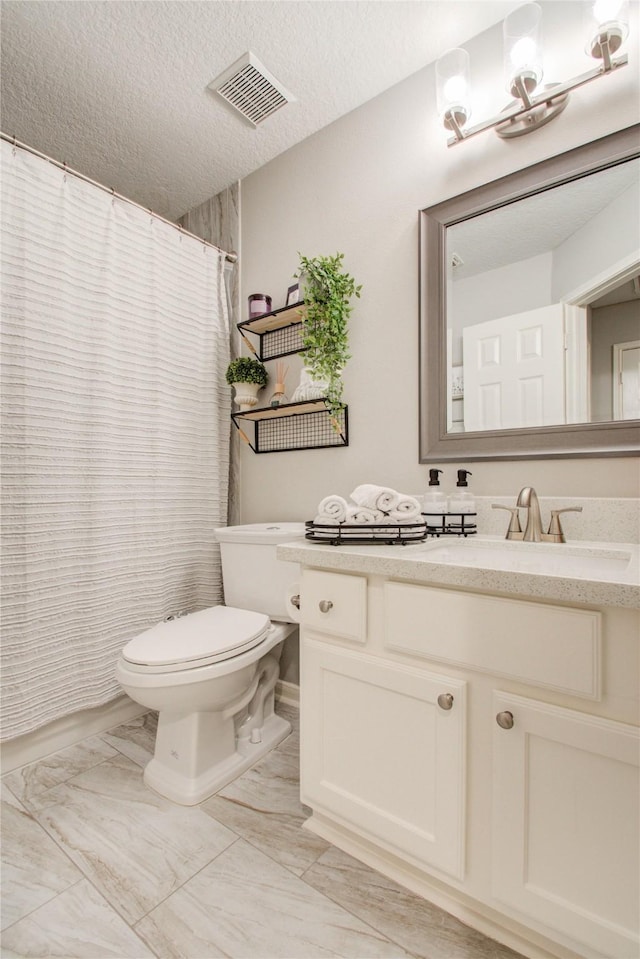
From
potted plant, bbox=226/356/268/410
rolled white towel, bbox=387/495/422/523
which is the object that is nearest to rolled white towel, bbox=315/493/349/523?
rolled white towel, bbox=387/495/422/523

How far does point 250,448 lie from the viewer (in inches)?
85.4

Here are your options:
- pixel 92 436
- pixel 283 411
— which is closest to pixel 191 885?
pixel 92 436

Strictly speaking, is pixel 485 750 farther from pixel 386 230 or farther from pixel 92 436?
pixel 386 230

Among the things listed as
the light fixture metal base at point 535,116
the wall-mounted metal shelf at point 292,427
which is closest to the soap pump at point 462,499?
the wall-mounted metal shelf at point 292,427

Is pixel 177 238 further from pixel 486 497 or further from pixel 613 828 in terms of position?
pixel 613 828

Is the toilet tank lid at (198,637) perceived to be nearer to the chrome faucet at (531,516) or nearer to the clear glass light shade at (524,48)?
the chrome faucet at (531,516)

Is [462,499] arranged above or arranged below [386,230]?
below

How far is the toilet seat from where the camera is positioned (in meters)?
1.27

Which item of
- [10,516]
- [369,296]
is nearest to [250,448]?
[369,296]

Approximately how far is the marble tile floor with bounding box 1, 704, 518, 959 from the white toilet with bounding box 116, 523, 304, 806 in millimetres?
82

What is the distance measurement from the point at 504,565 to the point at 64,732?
163cm

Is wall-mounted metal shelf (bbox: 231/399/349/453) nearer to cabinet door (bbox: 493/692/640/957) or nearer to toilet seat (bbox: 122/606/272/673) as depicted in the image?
toilet seat (bbox: 122/606/272/673)

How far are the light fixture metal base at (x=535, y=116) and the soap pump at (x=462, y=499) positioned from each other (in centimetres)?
105

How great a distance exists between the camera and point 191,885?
41.6 inches
